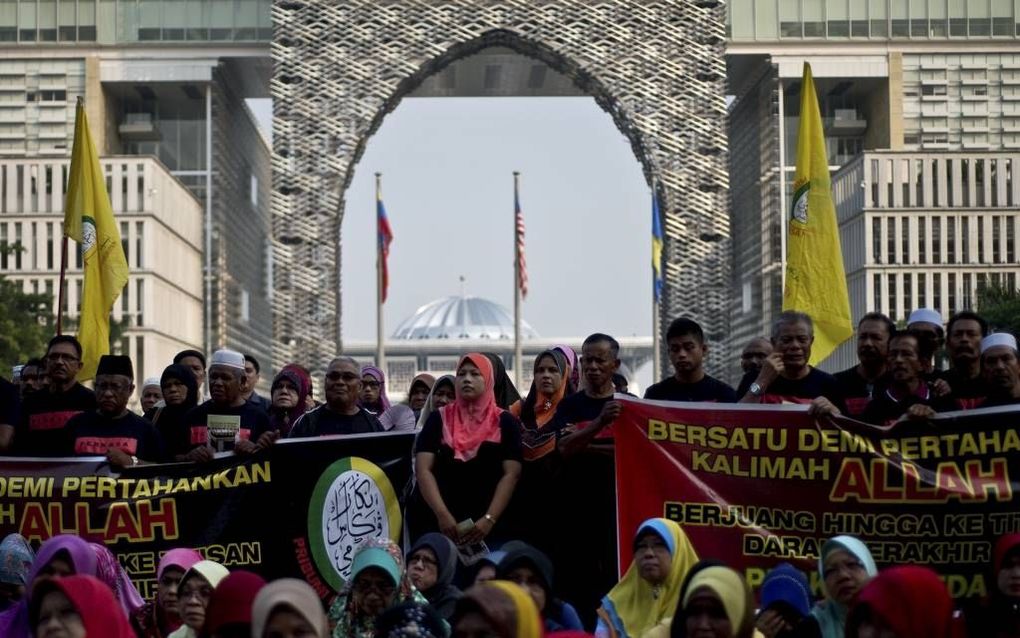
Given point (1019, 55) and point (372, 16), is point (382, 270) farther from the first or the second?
point (1019, 55)

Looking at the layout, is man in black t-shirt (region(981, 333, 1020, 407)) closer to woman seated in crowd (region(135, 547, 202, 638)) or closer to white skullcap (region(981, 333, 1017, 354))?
white skullcap (region(981, 333, 1017, 354))

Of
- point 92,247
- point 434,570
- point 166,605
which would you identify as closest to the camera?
point 434,570

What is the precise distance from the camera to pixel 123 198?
162ft

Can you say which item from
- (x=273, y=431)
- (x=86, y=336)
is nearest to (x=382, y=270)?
(x=86, y=336)

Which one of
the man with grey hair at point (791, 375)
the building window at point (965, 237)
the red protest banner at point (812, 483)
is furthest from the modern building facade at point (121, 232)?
the red protest banner at point (812, 483)

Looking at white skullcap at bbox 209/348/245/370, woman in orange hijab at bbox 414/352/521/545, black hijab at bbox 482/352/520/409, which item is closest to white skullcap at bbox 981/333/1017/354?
woman in orange hijab at bbox 414/352/521/545

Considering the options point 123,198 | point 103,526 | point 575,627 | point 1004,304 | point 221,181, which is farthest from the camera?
point 221,181

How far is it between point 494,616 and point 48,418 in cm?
523

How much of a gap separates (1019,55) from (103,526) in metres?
44.3

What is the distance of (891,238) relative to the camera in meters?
49.4

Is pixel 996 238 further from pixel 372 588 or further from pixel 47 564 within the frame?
pixel 47 564

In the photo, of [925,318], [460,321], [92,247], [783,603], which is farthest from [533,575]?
[460,321]

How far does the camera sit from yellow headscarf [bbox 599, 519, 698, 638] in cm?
740

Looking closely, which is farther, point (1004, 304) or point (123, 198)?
point (123, 198)
